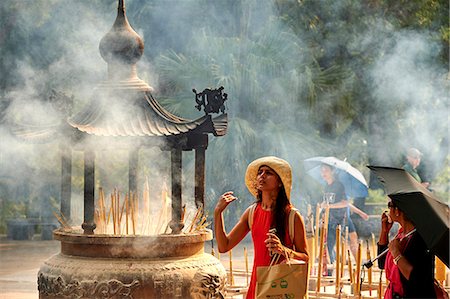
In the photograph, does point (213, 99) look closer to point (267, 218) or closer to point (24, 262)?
point (267, 218)

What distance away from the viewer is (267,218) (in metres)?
6.03

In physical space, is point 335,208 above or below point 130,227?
above

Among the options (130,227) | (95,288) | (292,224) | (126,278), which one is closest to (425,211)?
(292,224)

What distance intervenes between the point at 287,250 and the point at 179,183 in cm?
110

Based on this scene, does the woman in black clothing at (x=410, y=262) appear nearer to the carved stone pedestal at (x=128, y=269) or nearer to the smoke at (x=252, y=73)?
the carved stone pedestal at (x=128, y=269)

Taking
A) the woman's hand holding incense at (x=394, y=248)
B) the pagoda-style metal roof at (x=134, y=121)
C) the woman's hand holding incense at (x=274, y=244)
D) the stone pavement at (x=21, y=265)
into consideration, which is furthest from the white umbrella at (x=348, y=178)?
the woman's hand holding incense at (x=394, y=248)

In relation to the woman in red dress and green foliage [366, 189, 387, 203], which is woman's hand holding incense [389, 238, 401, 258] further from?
green foliage [366, 189, 387, 203]

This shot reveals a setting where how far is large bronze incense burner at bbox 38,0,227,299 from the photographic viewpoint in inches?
252

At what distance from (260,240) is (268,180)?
1.14ft

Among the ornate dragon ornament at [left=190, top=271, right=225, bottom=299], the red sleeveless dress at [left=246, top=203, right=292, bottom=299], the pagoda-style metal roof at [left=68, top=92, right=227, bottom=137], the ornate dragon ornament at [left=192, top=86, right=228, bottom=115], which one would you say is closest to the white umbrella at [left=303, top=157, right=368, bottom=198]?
the ornate dragon ornament at [left=192, top=86, right=228, bottom=115]

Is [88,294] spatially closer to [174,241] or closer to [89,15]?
[174,241]

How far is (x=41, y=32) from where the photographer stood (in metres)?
15.7

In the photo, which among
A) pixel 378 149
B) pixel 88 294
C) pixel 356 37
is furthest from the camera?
pixel 378 149

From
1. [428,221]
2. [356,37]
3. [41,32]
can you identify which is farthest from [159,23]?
[428,221]
